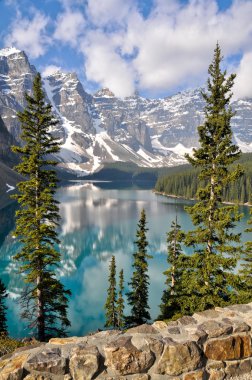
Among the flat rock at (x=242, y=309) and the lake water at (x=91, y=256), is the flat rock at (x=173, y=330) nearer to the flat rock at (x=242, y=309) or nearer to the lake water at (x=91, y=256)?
the flat rock at (x=242, y=309)

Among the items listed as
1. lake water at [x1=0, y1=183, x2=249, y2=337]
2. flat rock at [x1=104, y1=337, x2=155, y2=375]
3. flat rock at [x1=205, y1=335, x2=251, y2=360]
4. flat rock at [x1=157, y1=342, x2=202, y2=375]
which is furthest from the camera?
lake water at [x1=0, y1=183, x2=249, y2=337]

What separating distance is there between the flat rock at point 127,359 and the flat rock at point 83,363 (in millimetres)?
296

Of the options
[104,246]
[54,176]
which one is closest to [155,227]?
[104,246]

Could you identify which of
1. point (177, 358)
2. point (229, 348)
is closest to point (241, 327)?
point (229, 348)

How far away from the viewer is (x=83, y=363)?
687cm

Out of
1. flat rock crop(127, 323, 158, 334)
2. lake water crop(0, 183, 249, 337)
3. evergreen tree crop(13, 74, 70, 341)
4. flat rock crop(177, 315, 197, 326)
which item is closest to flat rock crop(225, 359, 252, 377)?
flat rock crop(177, 315, 197, 326)

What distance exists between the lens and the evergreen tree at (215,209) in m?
18.0

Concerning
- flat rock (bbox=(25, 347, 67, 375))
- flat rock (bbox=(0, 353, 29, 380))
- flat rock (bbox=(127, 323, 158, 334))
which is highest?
flat rock (bbox=(127, 323, 158, 334))

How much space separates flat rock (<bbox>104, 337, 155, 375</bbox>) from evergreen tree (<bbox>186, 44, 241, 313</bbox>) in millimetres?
11732

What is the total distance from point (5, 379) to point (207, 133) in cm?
1725

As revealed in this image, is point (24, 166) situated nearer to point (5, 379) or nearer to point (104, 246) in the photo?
point (5, 379)

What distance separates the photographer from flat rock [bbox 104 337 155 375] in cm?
698

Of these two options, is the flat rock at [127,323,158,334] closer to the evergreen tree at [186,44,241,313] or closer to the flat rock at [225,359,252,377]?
the flat rock at [225,359,252,377]

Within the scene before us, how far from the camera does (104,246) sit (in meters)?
76.9
